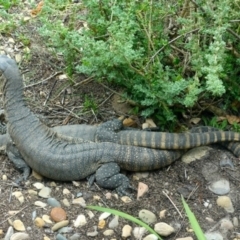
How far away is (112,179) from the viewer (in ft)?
15.1

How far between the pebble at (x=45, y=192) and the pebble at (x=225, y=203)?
127 centimetres

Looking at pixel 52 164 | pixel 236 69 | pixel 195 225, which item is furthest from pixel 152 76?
pixel 195 225

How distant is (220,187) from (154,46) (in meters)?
1.22

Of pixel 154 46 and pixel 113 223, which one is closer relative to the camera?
pixel 113 223

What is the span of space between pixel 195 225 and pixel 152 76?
197 cm

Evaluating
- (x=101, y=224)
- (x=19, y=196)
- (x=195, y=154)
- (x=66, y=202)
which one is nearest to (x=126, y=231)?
(x=101, y=224)

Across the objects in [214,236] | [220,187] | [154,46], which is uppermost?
[154,46]

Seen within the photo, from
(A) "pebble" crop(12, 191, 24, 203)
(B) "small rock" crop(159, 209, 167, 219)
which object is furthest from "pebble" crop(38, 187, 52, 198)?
(B) "small rock" crop(159, 209, 167, 219)

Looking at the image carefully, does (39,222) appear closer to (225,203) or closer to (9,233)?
(9,233)

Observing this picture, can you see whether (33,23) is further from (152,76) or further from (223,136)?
(223,136)

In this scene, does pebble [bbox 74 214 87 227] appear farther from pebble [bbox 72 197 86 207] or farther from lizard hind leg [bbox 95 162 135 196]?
lizard hind leg [bbox 95 162 135 196]

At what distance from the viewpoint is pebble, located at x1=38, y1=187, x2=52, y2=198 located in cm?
456

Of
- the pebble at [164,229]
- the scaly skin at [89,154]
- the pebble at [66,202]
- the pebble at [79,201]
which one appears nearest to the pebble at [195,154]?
the scaly skin at [89,154]

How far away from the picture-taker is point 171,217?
4.28m
